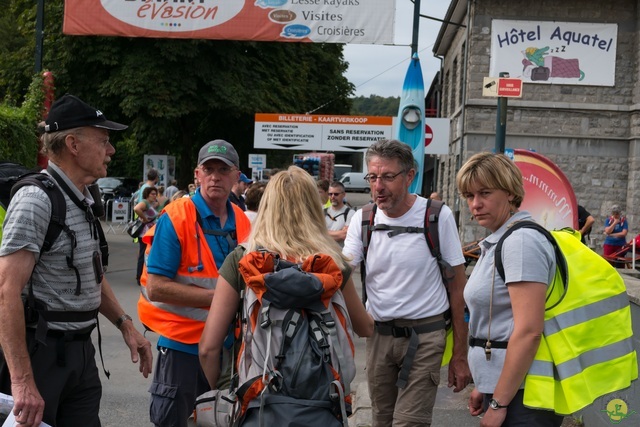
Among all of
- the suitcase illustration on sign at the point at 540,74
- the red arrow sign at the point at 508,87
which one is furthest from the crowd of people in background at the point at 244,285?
the suitcase illustration on sign at the point at 540,74

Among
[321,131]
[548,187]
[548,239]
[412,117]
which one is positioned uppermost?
[321,131]

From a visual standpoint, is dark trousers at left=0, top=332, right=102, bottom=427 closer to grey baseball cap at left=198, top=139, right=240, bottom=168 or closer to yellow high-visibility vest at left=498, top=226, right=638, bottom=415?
grey baseball cap at left=198, top=139, right=240, bottom=168

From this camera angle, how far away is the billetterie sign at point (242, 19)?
16.5 metres

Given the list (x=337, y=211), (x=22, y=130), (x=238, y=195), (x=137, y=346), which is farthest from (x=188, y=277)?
(x=22, y=130)

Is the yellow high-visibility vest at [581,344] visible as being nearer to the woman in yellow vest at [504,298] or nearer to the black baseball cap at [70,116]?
the woman in yellow vest at [504,298]

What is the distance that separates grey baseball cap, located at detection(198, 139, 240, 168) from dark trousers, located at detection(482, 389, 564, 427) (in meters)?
1.95

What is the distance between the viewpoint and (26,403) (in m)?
2.84

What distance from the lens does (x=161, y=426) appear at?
12.5ft

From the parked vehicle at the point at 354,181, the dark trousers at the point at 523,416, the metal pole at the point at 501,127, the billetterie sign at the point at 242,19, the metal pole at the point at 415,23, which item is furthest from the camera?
the parked vehicle at the point at 354,181

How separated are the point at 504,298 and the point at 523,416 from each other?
1.47 ft

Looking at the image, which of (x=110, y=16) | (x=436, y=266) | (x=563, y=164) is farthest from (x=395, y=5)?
(x=436, y=266)

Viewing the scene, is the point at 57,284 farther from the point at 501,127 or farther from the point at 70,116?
the point at 501,127

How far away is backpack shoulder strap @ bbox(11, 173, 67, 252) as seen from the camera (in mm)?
3047

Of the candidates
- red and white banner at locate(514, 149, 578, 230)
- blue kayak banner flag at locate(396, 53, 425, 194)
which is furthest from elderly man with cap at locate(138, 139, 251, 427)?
blue kayak banner flag at locate(396, 53, 425, 194)
